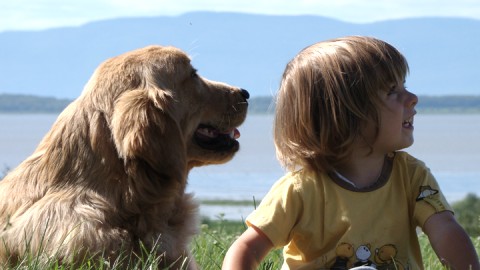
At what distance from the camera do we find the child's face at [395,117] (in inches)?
171

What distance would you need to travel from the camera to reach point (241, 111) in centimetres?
564

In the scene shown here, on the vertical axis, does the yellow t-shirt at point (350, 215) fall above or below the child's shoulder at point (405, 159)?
below

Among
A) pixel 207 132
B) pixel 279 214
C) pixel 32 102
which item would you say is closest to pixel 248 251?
pixel 279 214

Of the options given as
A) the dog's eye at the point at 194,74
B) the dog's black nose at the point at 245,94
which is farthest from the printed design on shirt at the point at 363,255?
the dog's black nose at the point at 245,94

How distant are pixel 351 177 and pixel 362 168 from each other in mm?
63

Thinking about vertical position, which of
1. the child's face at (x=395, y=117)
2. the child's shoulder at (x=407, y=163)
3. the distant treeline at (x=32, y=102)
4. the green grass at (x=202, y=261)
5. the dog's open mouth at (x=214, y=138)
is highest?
the child's face at (x=395, y=117)

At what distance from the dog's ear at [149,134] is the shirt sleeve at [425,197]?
123cm

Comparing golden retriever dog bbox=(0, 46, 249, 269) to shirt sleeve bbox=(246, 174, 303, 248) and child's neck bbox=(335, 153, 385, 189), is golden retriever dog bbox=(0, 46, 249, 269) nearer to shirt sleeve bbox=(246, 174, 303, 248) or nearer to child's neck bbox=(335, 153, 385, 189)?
shirt sleeve bbox=(246, 174, 303, 248)

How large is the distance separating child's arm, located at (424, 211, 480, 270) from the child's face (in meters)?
0.36

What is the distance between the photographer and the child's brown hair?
4.34m

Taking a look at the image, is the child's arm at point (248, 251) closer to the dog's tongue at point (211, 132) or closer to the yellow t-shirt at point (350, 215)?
the yellow t-shirt at point (350, 215)

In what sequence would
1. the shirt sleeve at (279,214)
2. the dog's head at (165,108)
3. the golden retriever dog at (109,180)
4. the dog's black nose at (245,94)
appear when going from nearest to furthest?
the shirt sleeve at (279,214), the golden retriever dog at (109,180), the dog's head at (165,108), the dog's black nose at (245,94)

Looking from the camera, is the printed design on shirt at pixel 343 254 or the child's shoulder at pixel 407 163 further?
the child's shoulder at pixel 407 163

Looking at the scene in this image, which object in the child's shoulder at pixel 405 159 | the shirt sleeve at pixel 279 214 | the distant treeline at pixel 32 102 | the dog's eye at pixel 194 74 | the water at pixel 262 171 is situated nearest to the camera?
the shirt sleeve at pixel 279 214
